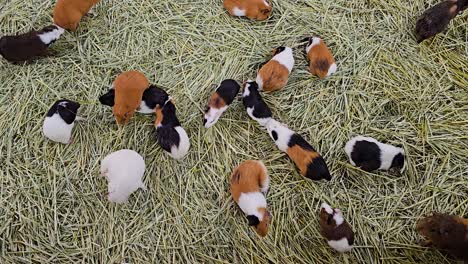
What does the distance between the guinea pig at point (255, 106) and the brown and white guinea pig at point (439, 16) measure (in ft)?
2.76

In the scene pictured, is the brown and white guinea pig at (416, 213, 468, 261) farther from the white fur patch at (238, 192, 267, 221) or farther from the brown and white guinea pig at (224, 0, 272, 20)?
the brown and white guinea pig at (224, 0, 272, 20)

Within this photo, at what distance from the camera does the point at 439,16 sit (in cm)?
235

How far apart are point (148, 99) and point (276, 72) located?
56cm

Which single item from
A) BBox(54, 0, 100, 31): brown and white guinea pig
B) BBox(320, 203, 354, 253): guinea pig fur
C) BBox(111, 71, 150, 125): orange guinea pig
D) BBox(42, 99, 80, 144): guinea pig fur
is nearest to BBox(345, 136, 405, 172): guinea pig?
BBox(320, 203, 354, 253): guinea pig fur

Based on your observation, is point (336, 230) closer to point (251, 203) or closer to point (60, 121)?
point (251, 203)

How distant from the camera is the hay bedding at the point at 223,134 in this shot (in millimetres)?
2047

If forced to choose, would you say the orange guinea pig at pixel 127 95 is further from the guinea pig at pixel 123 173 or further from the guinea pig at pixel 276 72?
the guinea pig at pixel 276 72

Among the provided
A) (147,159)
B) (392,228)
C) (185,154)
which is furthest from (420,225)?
(147,159)

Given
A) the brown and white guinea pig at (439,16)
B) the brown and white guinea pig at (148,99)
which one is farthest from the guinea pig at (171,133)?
the brown and white guinea pig at (439,16)

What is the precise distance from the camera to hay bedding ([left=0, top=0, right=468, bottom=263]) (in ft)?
6.72

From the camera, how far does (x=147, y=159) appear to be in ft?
7.09

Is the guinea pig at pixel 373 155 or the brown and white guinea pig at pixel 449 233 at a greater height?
the guinea pig at pixel 373 155

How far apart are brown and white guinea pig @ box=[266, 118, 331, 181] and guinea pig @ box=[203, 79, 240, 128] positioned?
0.20 meters

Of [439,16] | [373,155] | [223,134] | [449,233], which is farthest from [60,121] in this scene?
[439,16]
